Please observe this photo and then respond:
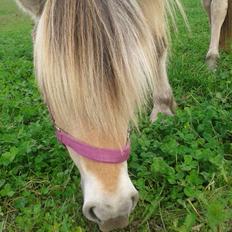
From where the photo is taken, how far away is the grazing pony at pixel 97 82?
1964 mm

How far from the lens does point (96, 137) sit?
201 centimetres

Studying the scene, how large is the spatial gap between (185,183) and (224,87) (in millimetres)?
1792

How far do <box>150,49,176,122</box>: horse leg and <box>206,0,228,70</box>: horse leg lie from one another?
121cm

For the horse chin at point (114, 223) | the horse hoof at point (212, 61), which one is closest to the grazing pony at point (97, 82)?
the horse chin at point (114, 223)

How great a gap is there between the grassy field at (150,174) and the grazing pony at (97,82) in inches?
17.1

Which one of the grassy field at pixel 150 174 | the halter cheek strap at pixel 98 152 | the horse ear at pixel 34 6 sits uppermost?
the horse ear at pixel 34 6

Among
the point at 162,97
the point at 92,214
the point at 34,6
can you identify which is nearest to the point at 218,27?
the point at 162,97

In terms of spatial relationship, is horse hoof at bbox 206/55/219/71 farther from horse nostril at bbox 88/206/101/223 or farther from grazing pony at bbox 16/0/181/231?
horse nostril at bbox 88/206/101/223

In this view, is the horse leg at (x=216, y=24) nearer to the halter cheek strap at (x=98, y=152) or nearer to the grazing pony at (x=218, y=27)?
the grazing pony at (x=218, y=27)

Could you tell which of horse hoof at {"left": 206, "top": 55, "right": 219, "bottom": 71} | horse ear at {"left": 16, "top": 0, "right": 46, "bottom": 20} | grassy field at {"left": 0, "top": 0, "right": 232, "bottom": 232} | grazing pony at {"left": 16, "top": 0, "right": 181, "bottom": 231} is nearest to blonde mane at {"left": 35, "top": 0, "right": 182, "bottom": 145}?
grazing pony at {"left": 16, "top": 0, "right": 181, "bottom": 231}

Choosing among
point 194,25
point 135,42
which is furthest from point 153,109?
point 194,25

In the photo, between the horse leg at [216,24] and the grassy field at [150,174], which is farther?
the horse leg at [216,24]

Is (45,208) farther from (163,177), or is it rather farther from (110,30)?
(110,30)

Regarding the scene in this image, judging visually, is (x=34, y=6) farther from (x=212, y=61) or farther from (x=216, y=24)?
(x=216, y=24)
